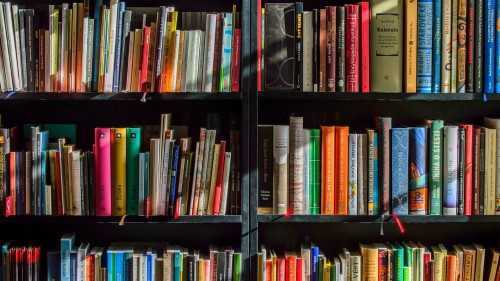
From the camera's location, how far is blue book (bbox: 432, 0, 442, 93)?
228cm

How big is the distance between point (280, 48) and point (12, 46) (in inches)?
33.1

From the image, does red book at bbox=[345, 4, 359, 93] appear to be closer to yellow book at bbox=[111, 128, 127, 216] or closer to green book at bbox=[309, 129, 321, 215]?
green book at bbox=[309, 129, 321, 215]

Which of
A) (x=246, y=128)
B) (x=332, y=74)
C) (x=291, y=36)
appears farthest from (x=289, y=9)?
(x=246, y=128)

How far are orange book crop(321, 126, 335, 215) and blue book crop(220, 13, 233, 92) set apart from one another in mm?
349

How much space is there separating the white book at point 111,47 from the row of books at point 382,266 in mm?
732

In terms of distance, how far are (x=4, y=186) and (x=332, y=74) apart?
1.10 meters

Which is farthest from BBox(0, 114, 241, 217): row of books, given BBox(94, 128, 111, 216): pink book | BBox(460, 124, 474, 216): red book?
BBox(460, 124, 474, 216): red book

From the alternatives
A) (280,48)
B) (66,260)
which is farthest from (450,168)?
(66,260)

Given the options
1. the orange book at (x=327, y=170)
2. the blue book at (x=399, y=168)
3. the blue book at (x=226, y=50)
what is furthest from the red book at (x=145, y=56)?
the blue book at (x=399, y=168)

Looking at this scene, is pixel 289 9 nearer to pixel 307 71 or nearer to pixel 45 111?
pixel 307 71

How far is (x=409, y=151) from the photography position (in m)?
2.32

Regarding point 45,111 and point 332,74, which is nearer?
point 332,74

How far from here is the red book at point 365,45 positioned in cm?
227

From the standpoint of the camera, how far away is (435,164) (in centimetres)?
232
